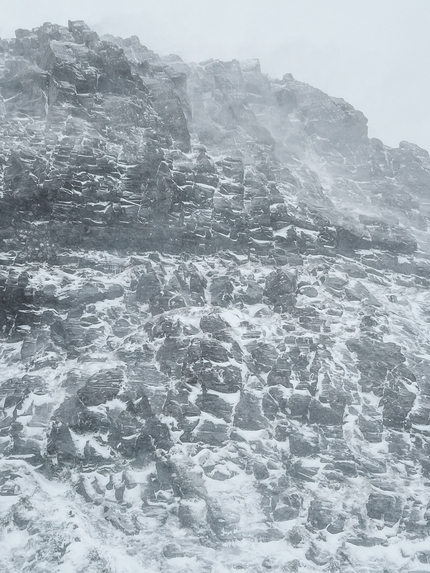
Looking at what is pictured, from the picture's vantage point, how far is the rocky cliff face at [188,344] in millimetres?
43062

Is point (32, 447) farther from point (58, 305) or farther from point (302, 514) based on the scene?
point (302, 514)

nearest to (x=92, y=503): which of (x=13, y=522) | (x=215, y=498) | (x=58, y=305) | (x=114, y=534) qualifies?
(x=114, y=534)

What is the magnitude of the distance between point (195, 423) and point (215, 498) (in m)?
6.29

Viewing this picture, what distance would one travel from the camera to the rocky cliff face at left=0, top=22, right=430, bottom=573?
4306 cm

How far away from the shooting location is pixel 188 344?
170 ft

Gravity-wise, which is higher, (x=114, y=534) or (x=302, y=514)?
(x=302, y=514)

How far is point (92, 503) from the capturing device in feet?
142

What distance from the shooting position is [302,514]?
4466 cm

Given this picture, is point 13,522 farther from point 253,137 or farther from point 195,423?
point 253,137

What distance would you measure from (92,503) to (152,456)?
18.7 feet

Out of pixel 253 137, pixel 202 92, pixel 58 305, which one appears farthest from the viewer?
pixel 202 92

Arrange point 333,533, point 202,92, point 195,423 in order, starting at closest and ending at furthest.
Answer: point 333,533, point 195,423, point 202,92

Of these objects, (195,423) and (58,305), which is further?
(58,305)

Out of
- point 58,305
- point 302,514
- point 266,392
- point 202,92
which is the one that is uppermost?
point 202,92
